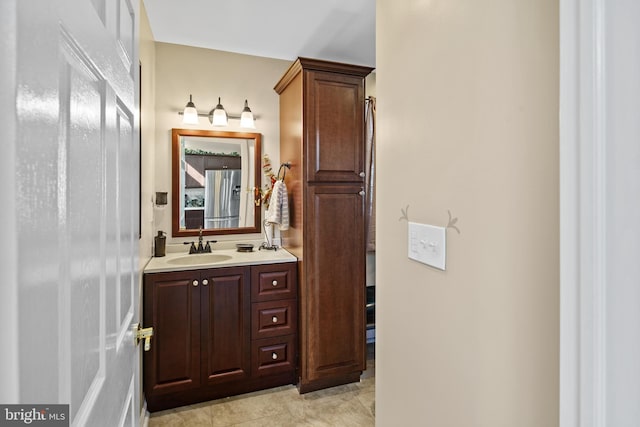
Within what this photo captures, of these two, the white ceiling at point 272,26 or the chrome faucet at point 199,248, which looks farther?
the chrome faucet at point 199,248

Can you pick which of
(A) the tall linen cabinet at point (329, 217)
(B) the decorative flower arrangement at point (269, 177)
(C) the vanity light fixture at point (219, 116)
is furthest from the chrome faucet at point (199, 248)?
(C) the vanity light fixture at point (219, 116)

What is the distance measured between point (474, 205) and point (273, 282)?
188 centimetres

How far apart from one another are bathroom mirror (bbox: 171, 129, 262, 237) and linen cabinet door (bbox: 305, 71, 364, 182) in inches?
29.2

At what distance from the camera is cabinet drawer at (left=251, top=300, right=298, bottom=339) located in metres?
2.43

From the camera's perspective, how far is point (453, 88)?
89cm

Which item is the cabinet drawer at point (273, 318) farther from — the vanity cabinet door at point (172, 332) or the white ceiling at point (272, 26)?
the white ceiling at point (272, 26)

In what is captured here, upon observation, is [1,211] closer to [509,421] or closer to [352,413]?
[509,421]

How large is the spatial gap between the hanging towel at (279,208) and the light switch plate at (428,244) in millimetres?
1692

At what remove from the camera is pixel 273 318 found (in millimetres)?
2477

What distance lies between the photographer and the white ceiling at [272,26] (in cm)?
215

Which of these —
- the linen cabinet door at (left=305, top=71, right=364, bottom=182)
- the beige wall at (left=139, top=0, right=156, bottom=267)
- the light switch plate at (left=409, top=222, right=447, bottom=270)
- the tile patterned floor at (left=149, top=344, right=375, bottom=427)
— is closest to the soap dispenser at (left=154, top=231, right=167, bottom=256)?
the beige wall at (left=139, top=0, right=156, bottom=267)

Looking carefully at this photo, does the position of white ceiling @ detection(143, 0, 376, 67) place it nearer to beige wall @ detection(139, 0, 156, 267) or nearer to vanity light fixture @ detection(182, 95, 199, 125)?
beige wall @ detection(139, 0, 156, 267)

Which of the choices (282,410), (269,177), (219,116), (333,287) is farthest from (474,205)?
(219,116)

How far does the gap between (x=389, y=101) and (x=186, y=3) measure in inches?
68.1
